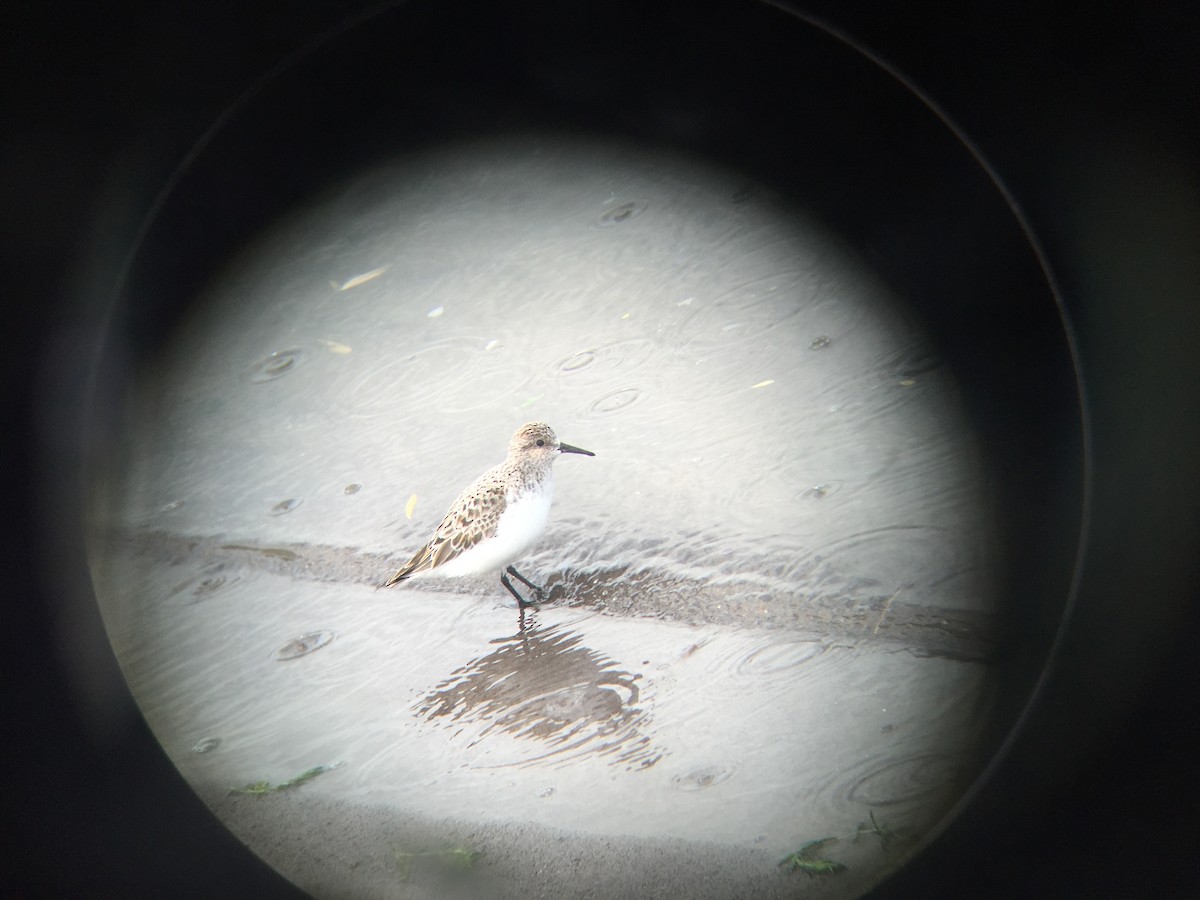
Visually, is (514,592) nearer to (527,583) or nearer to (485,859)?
(527,583)

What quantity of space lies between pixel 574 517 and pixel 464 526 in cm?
11

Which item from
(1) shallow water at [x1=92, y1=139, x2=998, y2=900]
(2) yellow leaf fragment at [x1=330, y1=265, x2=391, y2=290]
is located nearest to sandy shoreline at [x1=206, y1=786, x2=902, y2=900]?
(1) shallow water at [x1=92, y1=139, x2=998, y2=900]

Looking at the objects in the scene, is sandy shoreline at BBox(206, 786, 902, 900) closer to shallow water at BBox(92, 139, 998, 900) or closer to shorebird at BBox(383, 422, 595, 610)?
shallow water at BBox(92, 139, 998, 900)

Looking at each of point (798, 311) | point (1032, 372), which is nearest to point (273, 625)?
point (798, 311)

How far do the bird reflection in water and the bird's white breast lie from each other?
0.21 feet

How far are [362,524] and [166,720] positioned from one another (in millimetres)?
260

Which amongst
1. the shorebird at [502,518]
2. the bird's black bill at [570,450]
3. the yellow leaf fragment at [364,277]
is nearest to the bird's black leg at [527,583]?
the shorebird at [502,518]

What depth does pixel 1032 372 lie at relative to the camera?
0.77 meters

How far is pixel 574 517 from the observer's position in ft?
2.81

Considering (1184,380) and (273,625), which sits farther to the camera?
(273,625)

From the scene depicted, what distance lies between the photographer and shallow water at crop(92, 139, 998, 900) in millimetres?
805

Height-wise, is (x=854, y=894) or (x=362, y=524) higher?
(x=362, y=524)

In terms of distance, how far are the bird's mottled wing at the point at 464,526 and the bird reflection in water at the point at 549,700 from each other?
10 centimetres

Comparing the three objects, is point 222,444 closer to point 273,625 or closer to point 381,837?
point 273,625
